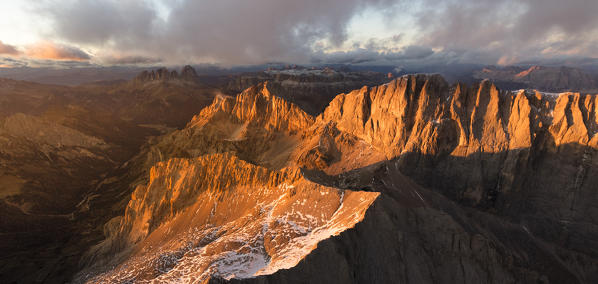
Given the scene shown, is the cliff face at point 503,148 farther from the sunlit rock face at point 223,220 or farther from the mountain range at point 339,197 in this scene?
the sunlit rock face at point 223,220

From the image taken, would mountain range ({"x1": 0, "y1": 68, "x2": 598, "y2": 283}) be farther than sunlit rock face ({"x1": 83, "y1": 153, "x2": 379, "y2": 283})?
Yes

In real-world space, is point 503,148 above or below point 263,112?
below

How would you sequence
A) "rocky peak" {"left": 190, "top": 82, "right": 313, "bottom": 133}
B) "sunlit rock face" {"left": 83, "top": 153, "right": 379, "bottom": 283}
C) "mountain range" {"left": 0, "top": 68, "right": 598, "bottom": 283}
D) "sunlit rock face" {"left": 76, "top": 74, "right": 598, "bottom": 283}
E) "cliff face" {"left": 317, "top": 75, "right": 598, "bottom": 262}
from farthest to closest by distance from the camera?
1. "rocky peak" {"left": 190, "top": 82, "right": 313, "bottom": 133}
2. "cliff face" {"left": 317, "top": 75, "right": 598, "bottom": 262}
3. "mountain range" {"left": 0, "top": 68, "right": 598, "bottom": 283}
4. "sunlit rock face" {"left": 83, "top": 153, "right": 379, "bottom": 283}
5. "sunlit rock face" {"left": 76, "top": 74, "right": 598, "bottom": 283}

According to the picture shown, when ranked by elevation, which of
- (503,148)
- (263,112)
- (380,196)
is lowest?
(503,148)

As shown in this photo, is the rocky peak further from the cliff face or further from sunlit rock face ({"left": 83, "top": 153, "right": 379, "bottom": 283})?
sunlit rock face ({"left": 83, "top": 153, "right": 379, "bottom": 283})

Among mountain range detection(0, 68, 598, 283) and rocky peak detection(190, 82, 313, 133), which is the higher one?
rocky peak detection(190, 82, 313, 133)

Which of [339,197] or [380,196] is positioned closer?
[380,196]

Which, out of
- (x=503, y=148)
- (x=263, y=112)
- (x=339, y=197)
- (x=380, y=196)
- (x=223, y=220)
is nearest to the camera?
(x=380, y=196)

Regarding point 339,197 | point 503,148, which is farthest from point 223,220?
point 503,148

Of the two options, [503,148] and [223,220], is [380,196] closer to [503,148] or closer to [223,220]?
[223,220]

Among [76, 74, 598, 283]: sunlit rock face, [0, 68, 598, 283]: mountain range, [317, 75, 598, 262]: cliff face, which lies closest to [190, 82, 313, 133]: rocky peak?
[0, 68, 598, 283]: mountain range
